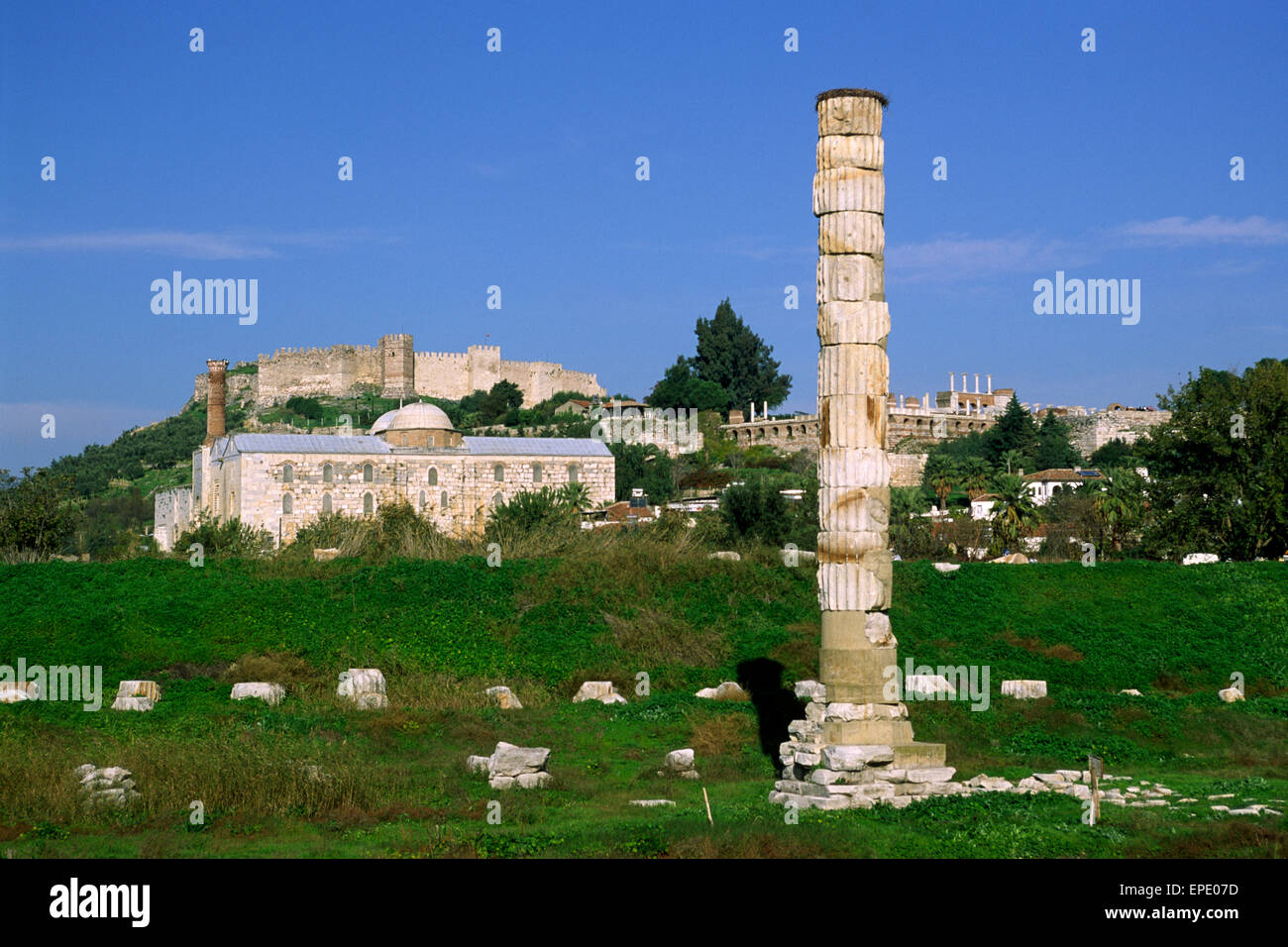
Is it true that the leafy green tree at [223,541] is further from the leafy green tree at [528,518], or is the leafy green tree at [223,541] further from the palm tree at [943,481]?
the palm tree at [943,481]

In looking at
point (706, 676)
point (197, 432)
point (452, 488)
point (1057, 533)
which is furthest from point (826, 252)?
point (197, 432)

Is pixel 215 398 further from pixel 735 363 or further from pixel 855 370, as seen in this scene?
pixel 855 370

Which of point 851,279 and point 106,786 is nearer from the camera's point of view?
point 106,786

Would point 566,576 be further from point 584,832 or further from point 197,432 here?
point 197,432

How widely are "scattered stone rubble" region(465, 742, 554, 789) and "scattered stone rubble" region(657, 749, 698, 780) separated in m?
1.64

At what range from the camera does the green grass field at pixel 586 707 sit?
11.8 m

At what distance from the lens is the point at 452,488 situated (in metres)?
53.9

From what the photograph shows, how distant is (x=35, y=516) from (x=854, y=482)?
89.2 ft

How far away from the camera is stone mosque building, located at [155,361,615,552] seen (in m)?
50.6

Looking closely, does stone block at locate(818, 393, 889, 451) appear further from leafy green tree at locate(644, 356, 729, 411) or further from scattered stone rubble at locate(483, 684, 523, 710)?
leafy green tree at locate(644, 356, 729, 411)

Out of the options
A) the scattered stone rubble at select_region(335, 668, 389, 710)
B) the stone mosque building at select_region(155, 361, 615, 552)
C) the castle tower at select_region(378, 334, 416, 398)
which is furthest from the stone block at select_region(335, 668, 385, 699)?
the castle tower at select_region(378, 334, 416, 398)

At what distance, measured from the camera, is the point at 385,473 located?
52.8 meters

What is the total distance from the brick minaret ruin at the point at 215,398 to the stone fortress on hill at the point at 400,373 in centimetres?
3771

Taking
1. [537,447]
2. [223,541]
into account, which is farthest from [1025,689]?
[537,447]
